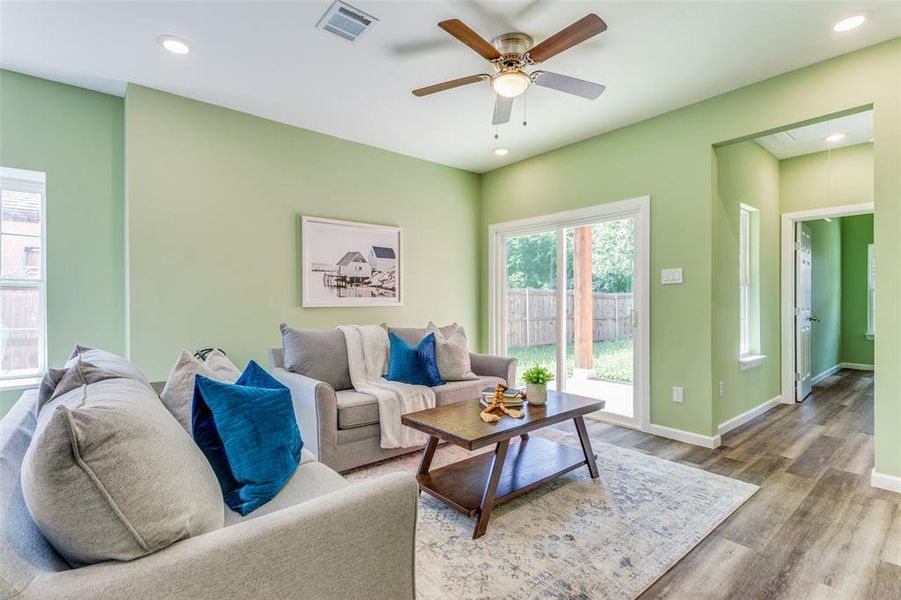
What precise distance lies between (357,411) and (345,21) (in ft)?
7.61

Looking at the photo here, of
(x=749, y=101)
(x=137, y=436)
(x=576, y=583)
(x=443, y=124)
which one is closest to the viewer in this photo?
(x=137, y=436)

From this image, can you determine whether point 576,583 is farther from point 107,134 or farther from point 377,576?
point 107,134

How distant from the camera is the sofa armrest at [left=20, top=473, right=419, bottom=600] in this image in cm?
82

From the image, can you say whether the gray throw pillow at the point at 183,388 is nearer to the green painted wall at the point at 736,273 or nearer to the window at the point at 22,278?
the window at the point at 22,278

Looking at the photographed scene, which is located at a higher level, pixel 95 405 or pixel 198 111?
pixel 198 111

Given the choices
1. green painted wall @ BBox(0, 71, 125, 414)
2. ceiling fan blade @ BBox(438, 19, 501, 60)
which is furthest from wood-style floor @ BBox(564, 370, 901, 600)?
green painted wall @ BBox(0, 71, 125, 414)

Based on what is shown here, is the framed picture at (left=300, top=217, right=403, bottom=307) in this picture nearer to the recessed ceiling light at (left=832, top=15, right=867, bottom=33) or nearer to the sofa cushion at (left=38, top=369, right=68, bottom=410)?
the sofa cushion at (left=38, top=369, right=68, bottom=410)

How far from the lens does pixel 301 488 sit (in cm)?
Answer: 156

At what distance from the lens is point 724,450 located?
10.8 feet

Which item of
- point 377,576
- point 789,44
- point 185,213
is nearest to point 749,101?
point 789,44

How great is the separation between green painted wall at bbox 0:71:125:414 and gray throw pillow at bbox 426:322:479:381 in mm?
2414

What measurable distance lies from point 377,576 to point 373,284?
330cm

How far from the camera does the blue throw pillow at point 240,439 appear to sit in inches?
55.2

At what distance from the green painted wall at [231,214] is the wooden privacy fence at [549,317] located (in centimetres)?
122
